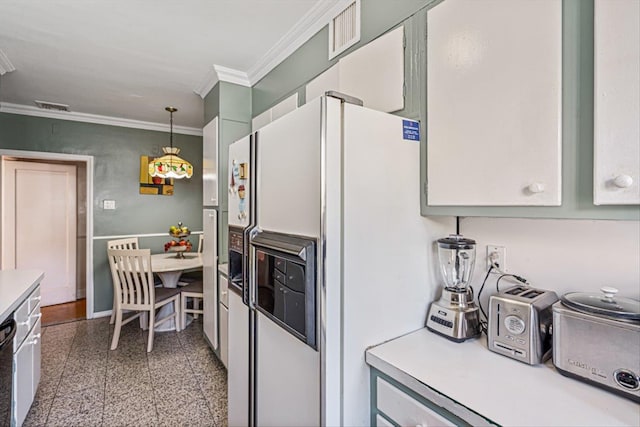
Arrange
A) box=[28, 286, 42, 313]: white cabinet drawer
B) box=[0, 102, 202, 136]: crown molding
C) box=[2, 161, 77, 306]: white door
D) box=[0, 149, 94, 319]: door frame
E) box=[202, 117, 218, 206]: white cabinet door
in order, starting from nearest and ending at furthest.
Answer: box=[28, 286, 42, 313]: white cabinet drawer < box=[202, 117, 218, 206]: white cabinet door < box=[0, 102, 202, 136]: crown molding < box=[0, 149, 94, 319]: door frame < box=[2, 161, 77, 306]: white door

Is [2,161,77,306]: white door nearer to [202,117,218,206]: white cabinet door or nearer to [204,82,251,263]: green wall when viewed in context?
[202,117,218,206]: white cabinet door

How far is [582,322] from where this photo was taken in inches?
38.0

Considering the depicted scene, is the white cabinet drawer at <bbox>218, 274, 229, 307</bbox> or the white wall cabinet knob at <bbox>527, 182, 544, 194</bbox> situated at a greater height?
the white wall cabinet knob at <bbox>527, 182, 544, 194</bbox>

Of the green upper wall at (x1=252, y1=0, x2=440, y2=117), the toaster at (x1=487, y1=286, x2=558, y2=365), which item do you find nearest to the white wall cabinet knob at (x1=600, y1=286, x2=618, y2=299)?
the toaster at (x1=487, y1=286, x2=558, y2=365)

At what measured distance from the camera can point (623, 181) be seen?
2.67 feet

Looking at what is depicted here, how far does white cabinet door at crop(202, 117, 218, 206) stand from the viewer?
9.42 ft

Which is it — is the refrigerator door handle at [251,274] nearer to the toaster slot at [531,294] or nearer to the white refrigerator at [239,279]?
the white refrigerator at [239,279]

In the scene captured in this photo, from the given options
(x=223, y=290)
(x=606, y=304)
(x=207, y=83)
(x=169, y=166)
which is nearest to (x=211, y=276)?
(x=223, y=290)

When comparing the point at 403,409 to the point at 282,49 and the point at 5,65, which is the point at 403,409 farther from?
the point at 5,65

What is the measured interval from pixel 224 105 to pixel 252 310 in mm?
1992

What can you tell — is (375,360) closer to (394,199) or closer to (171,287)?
(394,199)

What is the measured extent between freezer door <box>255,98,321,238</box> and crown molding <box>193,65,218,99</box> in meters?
1.66

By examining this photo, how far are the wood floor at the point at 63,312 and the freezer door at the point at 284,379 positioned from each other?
3783 millimetres

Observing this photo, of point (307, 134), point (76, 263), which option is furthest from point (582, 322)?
point (76, 263)
